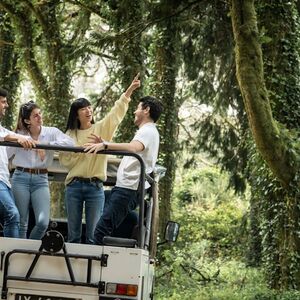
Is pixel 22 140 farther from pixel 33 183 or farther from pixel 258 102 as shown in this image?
pixel 258 102

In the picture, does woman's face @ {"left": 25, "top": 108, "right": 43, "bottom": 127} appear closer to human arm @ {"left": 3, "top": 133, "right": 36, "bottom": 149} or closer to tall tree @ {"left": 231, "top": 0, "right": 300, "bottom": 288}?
human arm @ {"left": 3, "top": 133, "right": 36, "bottom": 149}

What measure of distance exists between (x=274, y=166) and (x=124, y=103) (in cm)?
399

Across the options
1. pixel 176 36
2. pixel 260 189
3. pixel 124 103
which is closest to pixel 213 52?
pixel 176 36

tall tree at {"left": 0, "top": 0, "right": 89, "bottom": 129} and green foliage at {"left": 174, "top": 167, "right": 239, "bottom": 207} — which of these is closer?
tall tree at {"left": 0, "top": 0, "right": 89, "bottom": 129}

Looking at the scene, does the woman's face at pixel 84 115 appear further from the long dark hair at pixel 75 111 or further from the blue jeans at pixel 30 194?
the blue jeans at pixel 30 194

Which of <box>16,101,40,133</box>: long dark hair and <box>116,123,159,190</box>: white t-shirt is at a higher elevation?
<box>16,101,40,133</box>: long dark hair

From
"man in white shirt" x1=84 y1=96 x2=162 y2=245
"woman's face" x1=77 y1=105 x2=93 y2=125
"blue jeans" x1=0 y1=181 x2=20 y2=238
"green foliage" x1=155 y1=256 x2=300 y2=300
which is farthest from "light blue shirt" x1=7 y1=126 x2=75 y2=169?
"green foliage" x1=155 y1=256 x2=300 y2=300

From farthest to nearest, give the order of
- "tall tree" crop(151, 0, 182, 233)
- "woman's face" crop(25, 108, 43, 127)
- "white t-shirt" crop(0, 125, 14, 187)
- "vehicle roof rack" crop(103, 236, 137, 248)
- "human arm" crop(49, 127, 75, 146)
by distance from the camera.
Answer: "tall tree" crop(151, 0, 182, 233) → "woman's face" crop(25, 108, 43, 127) → "human arm" crop(49, 127, 75, 146) → "white t-shirt" crop(0, 125, 14, 187) → "vehicle roof rack" crop(103, 236, 137, 248)

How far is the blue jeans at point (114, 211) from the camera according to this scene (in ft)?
23.1

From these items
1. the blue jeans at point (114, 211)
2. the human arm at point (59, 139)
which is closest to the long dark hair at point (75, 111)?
the human arm at point (59, 139)

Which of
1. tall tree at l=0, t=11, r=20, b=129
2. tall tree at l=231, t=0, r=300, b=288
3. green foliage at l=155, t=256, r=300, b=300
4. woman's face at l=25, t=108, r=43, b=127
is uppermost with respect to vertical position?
tall tree at l=0, t=11, r=20, b=129

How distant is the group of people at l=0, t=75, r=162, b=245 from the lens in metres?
7.04

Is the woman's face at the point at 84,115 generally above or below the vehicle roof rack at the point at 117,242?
above

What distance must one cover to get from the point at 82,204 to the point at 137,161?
0.76 meters
